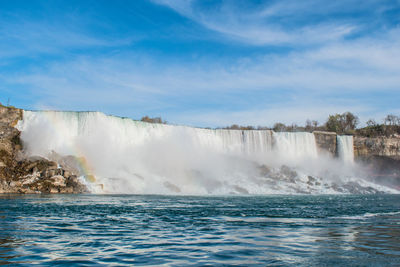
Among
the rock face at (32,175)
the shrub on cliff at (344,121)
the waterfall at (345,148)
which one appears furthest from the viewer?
the shrub on cliff at (344,121)

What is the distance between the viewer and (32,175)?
3912 cm

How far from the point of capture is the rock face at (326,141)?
69438 millimetres

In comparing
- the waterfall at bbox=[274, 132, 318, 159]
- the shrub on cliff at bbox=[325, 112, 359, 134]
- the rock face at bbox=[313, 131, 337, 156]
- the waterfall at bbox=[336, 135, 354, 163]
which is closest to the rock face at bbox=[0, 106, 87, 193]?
the waterfall at bbox=[274, 132, 318, 159]

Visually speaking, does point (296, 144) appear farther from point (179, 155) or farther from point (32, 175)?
point (32, 175)

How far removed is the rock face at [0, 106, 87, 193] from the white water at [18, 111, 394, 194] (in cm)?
179

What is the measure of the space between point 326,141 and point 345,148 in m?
3.60

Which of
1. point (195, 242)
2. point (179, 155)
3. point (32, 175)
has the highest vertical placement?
point (179, 155)

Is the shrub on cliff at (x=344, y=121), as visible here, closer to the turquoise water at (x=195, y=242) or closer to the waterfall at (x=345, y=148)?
the waterfall at (x=345, y=148)

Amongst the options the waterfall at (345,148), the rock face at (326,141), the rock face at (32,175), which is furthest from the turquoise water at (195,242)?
the waterfall at (345,148)

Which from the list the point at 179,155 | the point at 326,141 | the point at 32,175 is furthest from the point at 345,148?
the point at 32,175

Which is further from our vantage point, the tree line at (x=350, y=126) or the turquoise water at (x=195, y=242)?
the tree line at (x=350, y=126)

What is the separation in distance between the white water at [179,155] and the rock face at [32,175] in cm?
179

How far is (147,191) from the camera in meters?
44.2

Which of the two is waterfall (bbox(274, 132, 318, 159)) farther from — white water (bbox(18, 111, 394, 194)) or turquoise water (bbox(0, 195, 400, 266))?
turquoise water (bbox(0, 195, 400, 266))
